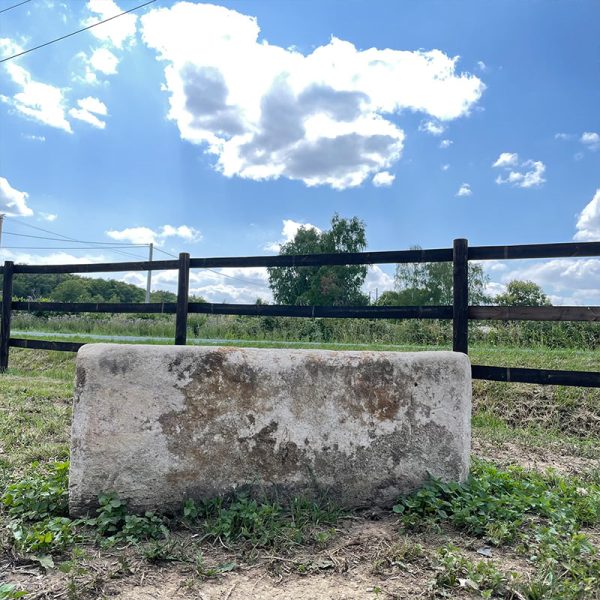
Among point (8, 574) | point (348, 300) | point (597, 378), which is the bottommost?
point (8, 574)

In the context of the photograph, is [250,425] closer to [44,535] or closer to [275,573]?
[275,573]

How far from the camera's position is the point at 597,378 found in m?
3.45

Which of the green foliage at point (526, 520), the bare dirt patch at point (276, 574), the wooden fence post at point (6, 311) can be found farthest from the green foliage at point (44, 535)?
the wooden fence post at point (6, 311)

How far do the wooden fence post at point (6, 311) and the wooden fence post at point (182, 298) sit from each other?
3.35m

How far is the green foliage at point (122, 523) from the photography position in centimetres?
210

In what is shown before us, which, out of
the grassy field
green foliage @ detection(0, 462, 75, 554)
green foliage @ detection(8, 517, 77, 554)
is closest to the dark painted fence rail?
the grassy field

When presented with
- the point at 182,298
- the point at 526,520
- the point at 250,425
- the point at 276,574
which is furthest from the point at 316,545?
the point at 182,298

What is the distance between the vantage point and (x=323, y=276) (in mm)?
26672

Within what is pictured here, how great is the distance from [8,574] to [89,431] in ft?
2.04

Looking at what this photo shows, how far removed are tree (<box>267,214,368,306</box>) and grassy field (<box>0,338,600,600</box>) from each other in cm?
2112

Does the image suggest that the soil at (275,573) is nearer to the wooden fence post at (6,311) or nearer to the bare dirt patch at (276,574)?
the bare dirt patch at (276,574)

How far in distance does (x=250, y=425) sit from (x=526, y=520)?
54.2 inches

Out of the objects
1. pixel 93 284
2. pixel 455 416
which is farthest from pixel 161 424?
pixel 93 284

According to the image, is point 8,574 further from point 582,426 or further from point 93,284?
point 93,284
